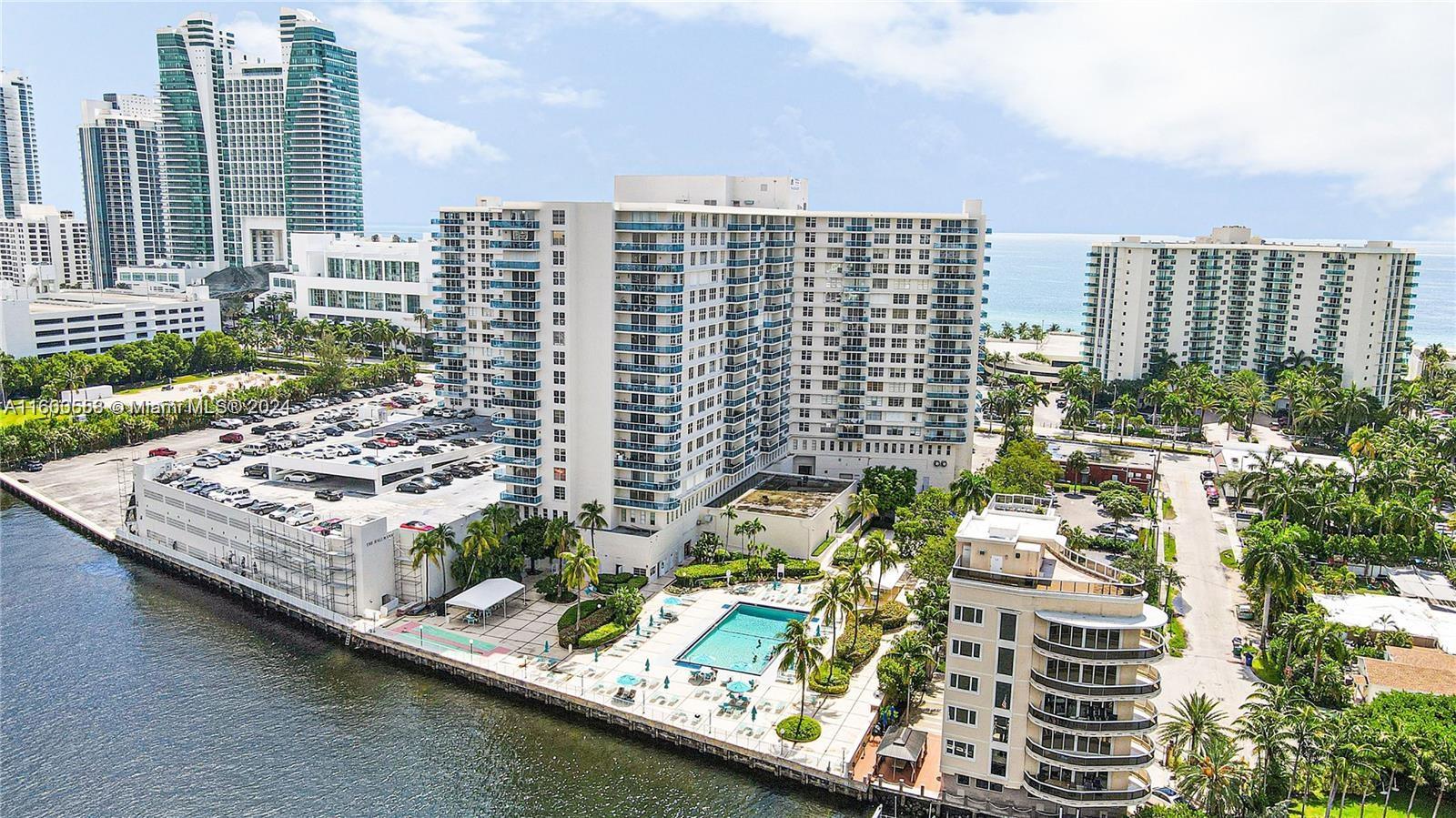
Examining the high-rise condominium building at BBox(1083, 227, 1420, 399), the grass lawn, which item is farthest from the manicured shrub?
the high-rise condominium building at BBox(1083, 227, 1420, 399)

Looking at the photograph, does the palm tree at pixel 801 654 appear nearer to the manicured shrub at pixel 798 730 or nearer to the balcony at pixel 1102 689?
the manicured shrub at pixel 798 730

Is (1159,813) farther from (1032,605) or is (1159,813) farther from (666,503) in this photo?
(666,503)

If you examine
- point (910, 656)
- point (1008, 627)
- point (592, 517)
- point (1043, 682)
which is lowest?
point (910, 656)

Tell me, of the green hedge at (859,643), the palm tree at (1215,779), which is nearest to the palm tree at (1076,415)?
the green hedge at (859,643)

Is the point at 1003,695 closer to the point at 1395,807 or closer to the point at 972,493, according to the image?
the point at 1395,807

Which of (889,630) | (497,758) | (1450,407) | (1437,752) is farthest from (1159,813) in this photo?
(1450,407)

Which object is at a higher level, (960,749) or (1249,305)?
(1249,305)

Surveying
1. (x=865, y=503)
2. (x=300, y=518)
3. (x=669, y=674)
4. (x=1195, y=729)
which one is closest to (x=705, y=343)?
(x=865, y=503)
